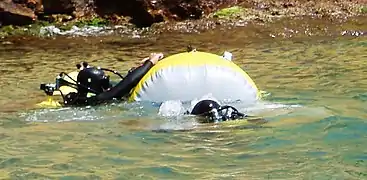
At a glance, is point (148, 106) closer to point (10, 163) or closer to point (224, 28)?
point (10, 163)

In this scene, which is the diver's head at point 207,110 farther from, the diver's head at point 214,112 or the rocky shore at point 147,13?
the rocky shore at point 147,13

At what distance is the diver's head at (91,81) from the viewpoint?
7.85m

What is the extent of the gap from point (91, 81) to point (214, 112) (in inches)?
83.2

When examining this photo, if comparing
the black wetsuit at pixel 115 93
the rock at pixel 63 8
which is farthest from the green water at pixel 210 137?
the rock at pixel 63 8

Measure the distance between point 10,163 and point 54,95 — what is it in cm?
344

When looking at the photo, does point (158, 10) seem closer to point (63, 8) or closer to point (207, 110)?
point (63, 8)

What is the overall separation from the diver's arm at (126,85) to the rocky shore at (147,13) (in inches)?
340

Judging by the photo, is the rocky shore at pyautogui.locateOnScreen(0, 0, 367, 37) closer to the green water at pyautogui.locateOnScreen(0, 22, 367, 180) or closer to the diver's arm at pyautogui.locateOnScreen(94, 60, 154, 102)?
the green water at pyautogui.locateOnScreen(0, 22, 367, 180)

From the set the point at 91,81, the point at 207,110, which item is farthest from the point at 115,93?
the point at 207,110

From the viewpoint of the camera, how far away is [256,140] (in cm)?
561

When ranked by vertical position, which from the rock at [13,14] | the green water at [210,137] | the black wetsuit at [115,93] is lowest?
the green water at [210,137]

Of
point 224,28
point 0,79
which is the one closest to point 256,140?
point 0,79

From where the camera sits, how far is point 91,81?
796 cm

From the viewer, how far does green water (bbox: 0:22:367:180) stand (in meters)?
4.83
